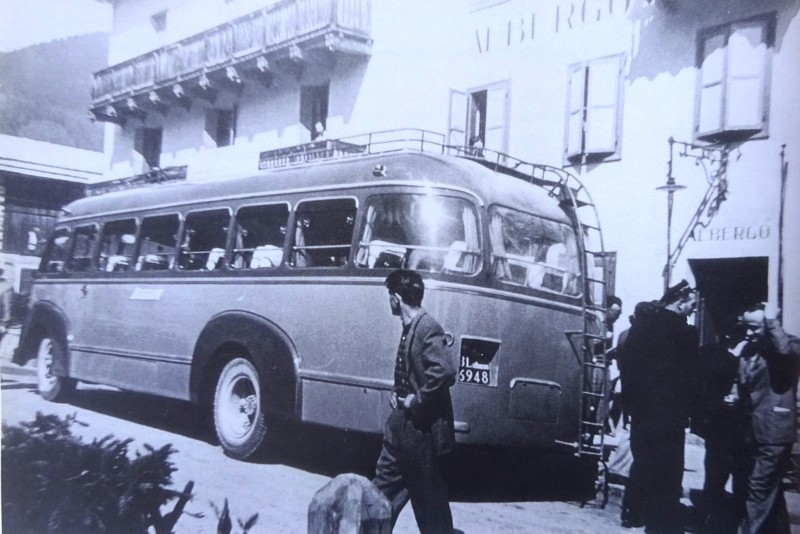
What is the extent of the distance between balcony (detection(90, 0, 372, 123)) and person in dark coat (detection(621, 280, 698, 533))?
2.83 m

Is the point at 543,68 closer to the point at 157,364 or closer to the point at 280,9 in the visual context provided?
the point at 280,9

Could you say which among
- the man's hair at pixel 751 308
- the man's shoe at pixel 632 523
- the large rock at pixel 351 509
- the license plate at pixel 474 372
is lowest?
the man's shoe at pixel 632 523

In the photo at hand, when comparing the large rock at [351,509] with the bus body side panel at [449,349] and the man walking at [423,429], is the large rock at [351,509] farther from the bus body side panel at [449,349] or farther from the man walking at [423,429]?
the bus body side panel at [449,349]

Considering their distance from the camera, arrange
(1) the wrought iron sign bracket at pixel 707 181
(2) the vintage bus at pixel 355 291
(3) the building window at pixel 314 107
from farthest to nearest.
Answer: (3) the building window at pixel 314 107
(2) the vintage bus at pixel 355 291
(1) the wrought iron sign bracket at pixel 707 181

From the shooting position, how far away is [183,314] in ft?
19.6

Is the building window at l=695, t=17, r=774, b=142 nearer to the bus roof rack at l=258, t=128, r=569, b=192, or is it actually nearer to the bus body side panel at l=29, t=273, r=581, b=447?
the bus roof rack at l=258, t=128, r=569, b=192

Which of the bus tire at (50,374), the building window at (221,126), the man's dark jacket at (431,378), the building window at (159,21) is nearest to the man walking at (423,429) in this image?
the man's dark jacket at (431,378)

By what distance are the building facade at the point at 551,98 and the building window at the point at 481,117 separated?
0.06ft

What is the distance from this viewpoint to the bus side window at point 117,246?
22.0ft

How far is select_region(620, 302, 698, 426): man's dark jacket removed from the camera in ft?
13.0

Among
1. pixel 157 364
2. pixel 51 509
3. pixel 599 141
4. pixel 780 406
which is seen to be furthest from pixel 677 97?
pixel 157 364

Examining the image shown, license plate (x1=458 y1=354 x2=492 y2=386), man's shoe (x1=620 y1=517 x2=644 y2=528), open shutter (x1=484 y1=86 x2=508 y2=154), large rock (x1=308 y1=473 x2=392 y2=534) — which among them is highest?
open shutter (x1=484 y1=86 x2=508 y2=154)

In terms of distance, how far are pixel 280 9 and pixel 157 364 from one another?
3281 mm

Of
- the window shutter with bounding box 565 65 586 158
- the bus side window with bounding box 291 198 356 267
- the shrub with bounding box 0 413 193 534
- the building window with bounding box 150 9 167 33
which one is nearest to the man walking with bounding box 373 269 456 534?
the shrub with bounding box 0 413 193 534
